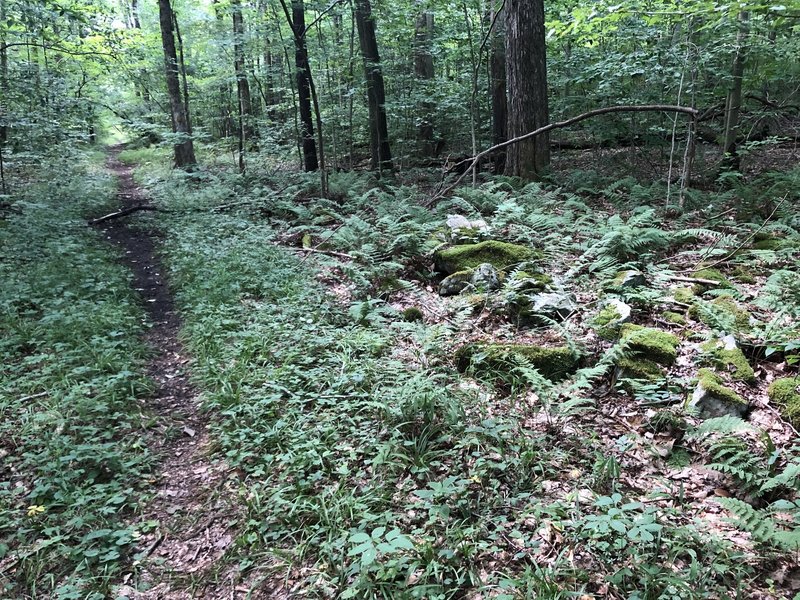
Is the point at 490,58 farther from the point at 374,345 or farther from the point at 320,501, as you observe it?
the point at 320,501

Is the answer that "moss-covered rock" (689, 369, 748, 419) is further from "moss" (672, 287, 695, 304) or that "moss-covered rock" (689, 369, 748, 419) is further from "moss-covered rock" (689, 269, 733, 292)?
"moss-covered rock" (689, 269, 733, 292)

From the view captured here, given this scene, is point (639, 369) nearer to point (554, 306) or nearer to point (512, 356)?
point (512, 356)

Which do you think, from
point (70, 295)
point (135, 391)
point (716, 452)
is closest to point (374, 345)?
point (135, 391)

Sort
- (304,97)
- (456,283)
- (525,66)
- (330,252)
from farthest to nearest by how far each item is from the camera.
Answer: (304,97)
(525,66)
(330,252)
(456,283)

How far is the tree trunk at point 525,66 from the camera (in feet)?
31.6

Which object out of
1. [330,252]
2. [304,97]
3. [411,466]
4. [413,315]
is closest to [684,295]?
[413,315]

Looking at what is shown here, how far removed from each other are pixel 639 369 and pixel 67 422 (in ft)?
16.5

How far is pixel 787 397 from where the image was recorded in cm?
358

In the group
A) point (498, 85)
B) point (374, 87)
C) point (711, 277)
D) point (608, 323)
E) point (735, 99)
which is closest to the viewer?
point (608, 323)

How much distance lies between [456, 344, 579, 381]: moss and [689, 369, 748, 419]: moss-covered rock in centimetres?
103

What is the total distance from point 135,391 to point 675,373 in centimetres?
513

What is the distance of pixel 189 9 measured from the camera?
27625 mm

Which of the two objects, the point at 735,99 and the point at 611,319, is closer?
the point at 611,319

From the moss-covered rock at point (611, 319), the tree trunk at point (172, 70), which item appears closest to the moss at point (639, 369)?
the moss-covered rock at point (611, 319)
